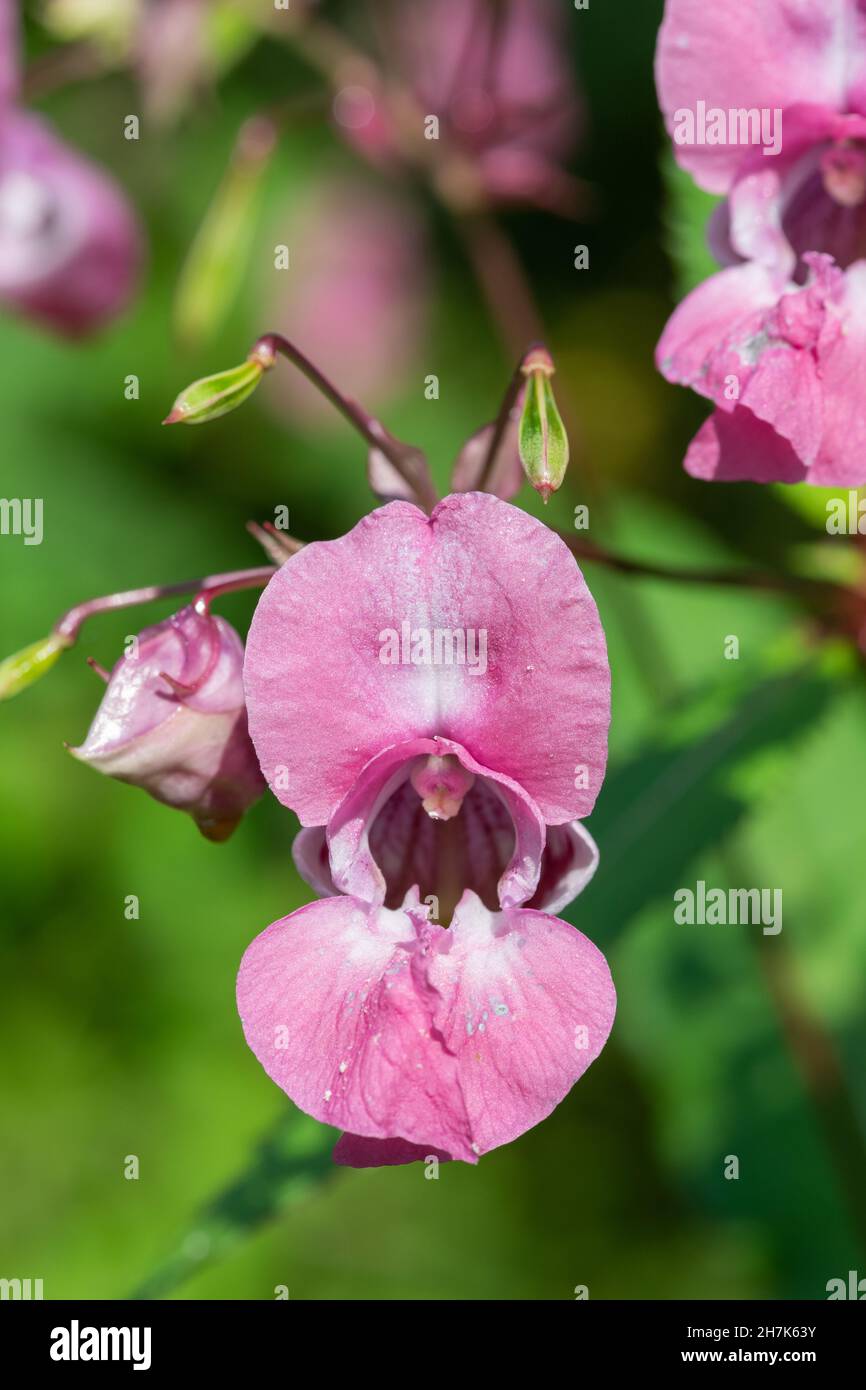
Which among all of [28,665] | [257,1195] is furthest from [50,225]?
[257,1195]

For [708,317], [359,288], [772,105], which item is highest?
[359,288]

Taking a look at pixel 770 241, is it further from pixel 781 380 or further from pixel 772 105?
pixel 781 380

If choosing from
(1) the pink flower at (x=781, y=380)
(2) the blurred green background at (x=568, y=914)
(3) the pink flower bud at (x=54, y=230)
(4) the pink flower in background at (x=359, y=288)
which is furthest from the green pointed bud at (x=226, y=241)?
(4) the pink flower in background at (x=359, y=288)

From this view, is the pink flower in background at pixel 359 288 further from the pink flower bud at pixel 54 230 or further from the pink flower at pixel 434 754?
the pink flower at pixel 434 754

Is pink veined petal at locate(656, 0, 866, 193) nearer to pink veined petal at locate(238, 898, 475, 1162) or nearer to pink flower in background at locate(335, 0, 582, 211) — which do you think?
pink veined petal at locate(238, 898, 475, 1162)

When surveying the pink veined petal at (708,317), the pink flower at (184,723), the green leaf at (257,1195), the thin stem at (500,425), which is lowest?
the green leaf at (257,1195)

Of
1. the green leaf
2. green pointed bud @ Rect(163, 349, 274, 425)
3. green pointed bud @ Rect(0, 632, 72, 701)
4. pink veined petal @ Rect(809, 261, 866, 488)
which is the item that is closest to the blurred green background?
the green leaf

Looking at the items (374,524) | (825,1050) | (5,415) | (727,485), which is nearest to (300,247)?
(5,415)
